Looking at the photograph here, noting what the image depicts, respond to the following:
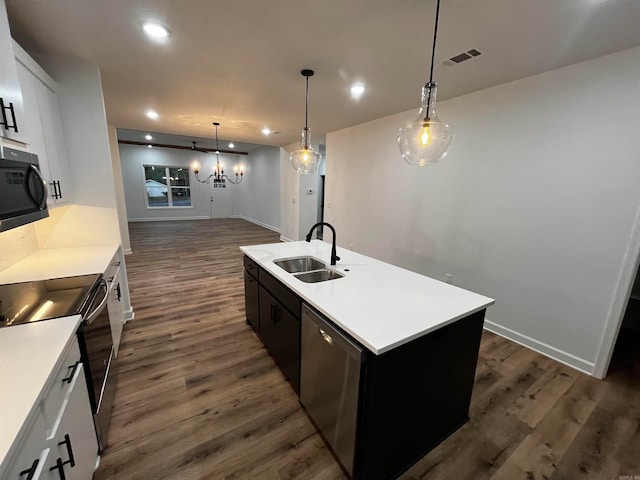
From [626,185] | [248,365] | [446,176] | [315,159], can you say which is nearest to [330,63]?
[315,159]

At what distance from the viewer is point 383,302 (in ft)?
5.31

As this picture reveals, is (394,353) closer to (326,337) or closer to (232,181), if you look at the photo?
(326,337)

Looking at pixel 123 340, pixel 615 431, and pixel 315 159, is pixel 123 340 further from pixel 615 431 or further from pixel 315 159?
pixel 615 431

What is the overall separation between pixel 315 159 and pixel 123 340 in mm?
2676

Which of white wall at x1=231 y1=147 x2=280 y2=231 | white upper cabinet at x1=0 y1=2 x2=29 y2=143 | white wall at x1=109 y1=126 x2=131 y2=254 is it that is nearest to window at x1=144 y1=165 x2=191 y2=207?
white wall at x1=231 y1=147 x2=280 y2=231

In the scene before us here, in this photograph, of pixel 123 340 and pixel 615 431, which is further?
pixel 123 340

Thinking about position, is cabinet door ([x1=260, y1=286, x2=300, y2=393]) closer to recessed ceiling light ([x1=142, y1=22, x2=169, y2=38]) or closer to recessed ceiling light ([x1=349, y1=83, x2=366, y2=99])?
recessed ceiling light ([x1=142, y1=22, x2=169, y2=38])

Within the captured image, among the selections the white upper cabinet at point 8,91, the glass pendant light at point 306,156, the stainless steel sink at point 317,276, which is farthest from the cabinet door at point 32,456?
the glass pendant light at point 306,156

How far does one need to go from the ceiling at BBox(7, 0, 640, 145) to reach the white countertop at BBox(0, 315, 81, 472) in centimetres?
189

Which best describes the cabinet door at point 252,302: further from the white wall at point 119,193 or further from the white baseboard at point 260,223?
the white baseboard at point 260,223

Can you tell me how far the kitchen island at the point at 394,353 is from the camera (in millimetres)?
1312

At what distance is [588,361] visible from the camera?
2.37m

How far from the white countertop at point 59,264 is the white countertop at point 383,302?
131cm

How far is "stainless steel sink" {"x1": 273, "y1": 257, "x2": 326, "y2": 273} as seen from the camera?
248cm
